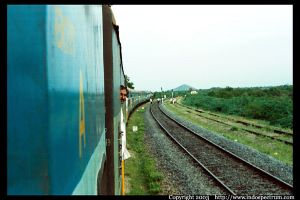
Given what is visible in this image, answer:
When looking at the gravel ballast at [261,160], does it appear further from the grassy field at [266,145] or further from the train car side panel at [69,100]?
the train car side panel at [69,100]

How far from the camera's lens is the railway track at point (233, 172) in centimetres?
1022

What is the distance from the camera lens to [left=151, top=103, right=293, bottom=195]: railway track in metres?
10.2

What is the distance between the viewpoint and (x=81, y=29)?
2773mm

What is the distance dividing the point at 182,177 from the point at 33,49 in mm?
10871

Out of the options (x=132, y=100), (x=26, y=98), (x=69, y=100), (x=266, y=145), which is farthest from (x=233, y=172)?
(x=132, y=100)

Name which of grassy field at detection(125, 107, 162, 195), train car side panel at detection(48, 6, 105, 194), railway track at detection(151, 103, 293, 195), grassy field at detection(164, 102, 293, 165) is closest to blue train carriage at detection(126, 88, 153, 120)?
grassy field at detection(164, 102, 293, 165)

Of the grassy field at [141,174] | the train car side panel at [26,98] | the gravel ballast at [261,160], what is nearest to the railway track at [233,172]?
the gravel ballast at [261,160]

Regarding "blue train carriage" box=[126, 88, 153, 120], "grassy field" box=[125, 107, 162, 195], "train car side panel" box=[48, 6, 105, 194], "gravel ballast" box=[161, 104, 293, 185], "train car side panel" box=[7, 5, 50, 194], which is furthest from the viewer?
"blue train carriage" box=[126, 88, 153, 120]

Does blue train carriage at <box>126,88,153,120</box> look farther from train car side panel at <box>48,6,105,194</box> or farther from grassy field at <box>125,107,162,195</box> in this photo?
train car side panel at <box>48,6,105,194</box>

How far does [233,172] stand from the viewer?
485 inches

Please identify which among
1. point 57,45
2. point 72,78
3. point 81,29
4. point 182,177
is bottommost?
point 182,177

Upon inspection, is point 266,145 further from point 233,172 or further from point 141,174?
point 141,174
